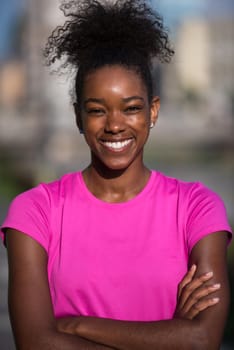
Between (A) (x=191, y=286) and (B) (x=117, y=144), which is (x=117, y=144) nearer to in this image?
(B) (x=117, y=144)

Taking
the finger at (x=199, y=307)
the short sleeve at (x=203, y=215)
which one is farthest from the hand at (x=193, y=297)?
the short sleeve at (x=203, y=215)

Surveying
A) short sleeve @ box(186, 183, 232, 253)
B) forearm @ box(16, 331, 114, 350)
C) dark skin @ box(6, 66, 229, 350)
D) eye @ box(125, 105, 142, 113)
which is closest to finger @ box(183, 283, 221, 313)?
dark skin @ box(6, 66, 229, 350)

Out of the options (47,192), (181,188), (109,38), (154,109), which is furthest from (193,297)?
(109,38)

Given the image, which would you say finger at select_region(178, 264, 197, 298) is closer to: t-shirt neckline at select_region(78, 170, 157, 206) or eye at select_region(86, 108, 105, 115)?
t-shirt neckline at select_region(78, 170, 157, 206)

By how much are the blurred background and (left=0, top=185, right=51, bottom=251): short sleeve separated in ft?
1.74

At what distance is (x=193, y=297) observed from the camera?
9.87ft

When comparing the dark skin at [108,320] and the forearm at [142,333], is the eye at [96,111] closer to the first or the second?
the dark skin at [108,320]

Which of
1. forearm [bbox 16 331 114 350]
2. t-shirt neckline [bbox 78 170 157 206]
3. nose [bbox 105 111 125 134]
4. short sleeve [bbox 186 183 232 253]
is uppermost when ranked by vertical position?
nose [bbox 105 111 125 134]

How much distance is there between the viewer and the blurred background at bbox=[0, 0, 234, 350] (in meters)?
19.0

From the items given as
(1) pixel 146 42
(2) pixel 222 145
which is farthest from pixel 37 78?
(1) pixel 146 42

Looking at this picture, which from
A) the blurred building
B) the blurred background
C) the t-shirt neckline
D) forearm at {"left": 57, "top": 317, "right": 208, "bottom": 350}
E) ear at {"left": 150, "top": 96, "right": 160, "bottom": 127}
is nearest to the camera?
forearm at {"left": 57, "top": 317, "right": 208, "bottom": 350}

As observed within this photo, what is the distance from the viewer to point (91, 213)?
317 centimetres

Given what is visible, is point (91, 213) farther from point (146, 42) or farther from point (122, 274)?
point (146, 42)

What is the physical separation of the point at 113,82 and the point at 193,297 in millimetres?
758
